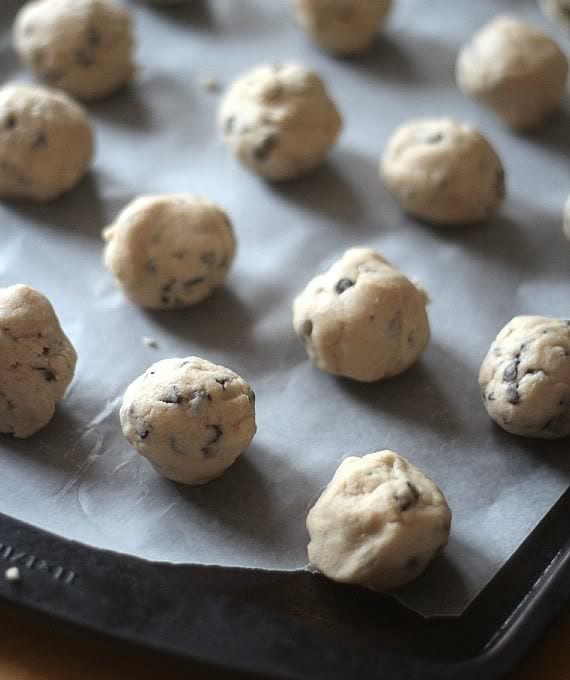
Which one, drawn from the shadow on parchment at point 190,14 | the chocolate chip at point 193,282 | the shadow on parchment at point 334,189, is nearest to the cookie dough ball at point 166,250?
the chocolate chip at point 193,282

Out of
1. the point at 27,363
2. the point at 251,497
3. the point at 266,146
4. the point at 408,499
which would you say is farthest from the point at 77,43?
the point at 408,499

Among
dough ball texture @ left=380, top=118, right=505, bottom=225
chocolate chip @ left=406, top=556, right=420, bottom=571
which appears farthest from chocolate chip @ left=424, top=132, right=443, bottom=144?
chocolate chip @ left=406, top=556, right=420, bottom=571

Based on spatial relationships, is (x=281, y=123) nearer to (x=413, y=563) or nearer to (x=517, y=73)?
(x=517, y=73)

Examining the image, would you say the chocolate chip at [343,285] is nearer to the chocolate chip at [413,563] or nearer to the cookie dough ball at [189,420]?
the cookie dough ball at [189,420]

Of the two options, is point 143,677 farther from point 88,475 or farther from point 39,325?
point 39,325

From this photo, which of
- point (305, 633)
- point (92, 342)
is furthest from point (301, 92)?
point (305, 633)
